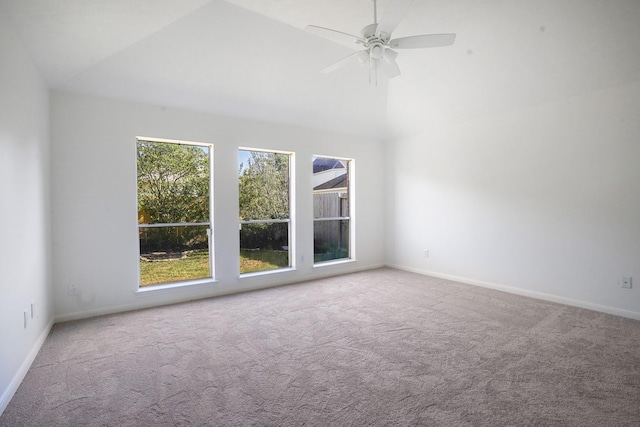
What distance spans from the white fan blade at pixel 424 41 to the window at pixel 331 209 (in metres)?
2.97

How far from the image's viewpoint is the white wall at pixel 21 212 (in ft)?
6.82

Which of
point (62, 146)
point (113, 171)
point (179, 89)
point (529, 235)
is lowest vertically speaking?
point (529, 235)

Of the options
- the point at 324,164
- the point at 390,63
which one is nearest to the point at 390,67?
the point at 390,63

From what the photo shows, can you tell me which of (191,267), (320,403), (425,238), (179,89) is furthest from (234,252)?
(425,238)

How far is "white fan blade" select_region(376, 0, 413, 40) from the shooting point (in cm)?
203

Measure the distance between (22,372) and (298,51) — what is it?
3705 mm

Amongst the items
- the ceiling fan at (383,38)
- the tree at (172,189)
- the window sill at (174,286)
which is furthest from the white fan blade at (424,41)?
the window sill at (174,286)

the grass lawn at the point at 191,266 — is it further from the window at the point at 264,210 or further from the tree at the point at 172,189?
the tree at the point at 172,189

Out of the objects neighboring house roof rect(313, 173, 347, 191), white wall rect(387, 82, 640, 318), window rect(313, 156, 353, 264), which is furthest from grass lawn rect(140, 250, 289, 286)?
white wall rect(387, 82, 640, 318)

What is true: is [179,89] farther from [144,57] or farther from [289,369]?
[289,369]

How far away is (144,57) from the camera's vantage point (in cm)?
317

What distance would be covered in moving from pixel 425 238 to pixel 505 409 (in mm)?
3706

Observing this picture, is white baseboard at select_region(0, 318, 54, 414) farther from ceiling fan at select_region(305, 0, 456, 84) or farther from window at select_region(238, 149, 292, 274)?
ceiling fan at select_region(305, 0, 456, 84)

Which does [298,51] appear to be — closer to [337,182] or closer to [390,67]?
[390,67]
